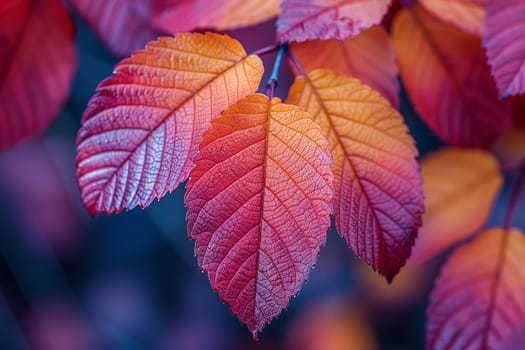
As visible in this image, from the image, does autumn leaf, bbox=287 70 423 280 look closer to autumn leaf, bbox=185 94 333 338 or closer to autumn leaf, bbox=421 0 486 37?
autumn leaf, bbox=185 94 333 338

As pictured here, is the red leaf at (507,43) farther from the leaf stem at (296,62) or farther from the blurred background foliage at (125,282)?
the blurred background foliage at (125,282)

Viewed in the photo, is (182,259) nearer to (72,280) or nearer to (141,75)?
(72,280)

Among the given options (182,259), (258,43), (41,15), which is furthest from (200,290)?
(41,15)

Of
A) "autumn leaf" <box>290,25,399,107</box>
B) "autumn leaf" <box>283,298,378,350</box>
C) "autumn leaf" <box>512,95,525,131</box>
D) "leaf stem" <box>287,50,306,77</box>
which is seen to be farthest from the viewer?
"autumn leaf" <box>283,298,378,350</box>

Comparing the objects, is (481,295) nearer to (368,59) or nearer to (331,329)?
(368,59)

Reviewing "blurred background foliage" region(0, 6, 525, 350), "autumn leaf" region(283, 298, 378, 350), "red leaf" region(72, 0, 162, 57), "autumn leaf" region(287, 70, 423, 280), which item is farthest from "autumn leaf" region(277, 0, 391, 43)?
"autumn leaf" region(283, 298, 378, 350)

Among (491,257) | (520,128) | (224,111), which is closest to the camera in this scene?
(224,111)

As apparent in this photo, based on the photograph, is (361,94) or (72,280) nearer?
(361,94)
